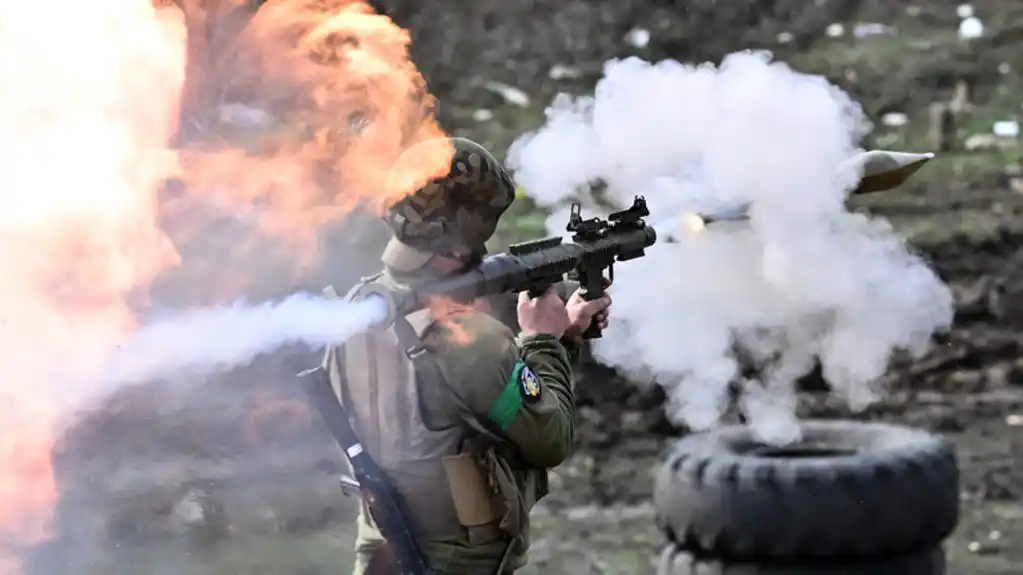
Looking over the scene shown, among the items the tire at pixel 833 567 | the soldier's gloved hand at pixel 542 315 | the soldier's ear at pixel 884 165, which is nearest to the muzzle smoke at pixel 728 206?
the soldier's ear at pixel 884 165

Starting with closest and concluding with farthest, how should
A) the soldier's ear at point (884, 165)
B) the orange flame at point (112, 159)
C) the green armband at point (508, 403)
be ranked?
1. the green armband at point (508, 403)
2. the orange flame at point (112, 159)
3. the soldier's ear at point (884, 165)

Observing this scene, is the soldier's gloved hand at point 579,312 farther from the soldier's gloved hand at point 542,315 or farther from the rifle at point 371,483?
the rifle at point 371,483

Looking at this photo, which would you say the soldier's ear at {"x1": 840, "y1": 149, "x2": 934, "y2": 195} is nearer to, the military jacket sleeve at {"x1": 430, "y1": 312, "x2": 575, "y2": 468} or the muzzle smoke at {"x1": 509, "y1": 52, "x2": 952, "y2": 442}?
the muzzle smoke at {"x1": 509, "y1": 52, "x2": 952, "y2": 442}

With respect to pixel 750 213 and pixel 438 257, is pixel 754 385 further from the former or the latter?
pixel 438 257

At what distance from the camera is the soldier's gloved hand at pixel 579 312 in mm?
3859

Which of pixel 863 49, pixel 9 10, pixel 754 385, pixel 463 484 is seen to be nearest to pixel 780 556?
pixel 754 385

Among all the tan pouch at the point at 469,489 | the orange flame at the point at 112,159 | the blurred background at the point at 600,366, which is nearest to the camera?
the tan pouch at the point at 469,489

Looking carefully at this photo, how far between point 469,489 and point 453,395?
26 centimetres

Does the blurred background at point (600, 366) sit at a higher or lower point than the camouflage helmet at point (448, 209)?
lower

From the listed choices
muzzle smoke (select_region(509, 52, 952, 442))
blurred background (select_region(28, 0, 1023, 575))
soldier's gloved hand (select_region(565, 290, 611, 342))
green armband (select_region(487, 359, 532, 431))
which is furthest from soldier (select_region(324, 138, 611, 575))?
blurred background (select_region(28, 0, 1023, 575))

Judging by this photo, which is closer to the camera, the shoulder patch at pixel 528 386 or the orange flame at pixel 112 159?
the shoulder patch at pixel 528 386

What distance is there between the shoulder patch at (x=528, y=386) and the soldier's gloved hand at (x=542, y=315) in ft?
1.14

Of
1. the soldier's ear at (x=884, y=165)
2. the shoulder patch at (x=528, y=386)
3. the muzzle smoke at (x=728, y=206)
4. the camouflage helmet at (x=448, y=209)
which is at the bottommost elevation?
the muzzle smoke at (x=728, y=206)

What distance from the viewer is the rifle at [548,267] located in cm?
333
